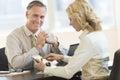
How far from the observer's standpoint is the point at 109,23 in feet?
17.1

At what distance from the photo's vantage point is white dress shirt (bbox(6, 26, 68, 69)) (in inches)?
97.7

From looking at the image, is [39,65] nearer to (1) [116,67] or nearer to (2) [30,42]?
(2) [30,42]

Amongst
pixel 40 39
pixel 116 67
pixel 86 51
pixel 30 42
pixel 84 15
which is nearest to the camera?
pixel 116 67

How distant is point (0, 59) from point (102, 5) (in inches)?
108

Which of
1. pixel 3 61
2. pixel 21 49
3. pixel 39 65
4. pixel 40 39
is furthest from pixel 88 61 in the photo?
pixel 3 61

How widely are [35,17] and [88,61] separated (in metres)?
0.93

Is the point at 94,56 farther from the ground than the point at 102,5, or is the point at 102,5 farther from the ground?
the point at 102,5

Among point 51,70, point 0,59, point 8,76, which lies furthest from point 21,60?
point 0,59

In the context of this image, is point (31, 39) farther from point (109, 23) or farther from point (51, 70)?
point (109, 23)

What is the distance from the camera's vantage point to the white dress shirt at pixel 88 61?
2.02 metres

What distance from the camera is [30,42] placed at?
2715 millimetres

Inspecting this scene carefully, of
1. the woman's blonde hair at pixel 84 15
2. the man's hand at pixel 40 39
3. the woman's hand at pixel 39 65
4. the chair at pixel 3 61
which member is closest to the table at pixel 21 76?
the woman's hand at pixel 39 65

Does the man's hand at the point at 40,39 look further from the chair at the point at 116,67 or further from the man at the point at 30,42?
the chair at the point at 116,67

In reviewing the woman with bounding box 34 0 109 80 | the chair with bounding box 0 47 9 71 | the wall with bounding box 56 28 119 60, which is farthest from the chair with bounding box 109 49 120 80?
the wall with bounding box 56 28 119 60
